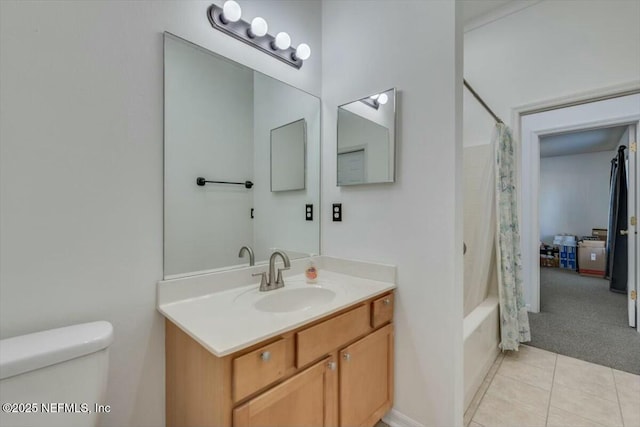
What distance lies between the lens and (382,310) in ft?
4.71

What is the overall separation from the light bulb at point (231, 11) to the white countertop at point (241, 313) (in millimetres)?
1332

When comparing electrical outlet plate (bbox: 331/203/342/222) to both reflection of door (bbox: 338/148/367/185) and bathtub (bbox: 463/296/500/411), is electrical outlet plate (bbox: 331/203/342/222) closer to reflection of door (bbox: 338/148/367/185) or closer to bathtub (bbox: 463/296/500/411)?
reflection of door (bbox: 338/148/367/185)

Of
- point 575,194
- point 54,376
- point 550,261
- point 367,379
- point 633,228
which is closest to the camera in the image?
point 54,376

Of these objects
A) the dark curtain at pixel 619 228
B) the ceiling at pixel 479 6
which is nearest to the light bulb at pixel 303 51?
the ceiling at pixel 479 6

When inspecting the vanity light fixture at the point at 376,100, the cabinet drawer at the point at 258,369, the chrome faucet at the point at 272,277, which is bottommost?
the cabinet drawer at the point at 258,369

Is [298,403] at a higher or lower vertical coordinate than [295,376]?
lower

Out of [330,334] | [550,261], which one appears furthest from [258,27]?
[550,261]

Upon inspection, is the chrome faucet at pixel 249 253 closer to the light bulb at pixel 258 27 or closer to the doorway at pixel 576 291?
the light bulb at pixel 258 27

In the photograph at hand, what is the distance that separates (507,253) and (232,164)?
2232 mm

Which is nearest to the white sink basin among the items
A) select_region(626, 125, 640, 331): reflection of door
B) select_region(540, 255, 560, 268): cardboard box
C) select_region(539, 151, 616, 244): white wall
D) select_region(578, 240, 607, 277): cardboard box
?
select_region(626, 125, 640, 331): reflection of door

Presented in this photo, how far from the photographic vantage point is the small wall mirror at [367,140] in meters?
1.53

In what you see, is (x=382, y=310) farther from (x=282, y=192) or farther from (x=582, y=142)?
(x=582, y=142)

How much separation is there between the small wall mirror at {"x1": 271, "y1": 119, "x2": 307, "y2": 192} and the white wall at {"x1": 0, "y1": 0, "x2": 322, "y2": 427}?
2.23 feet

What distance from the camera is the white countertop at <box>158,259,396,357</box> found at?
35.1 inches
